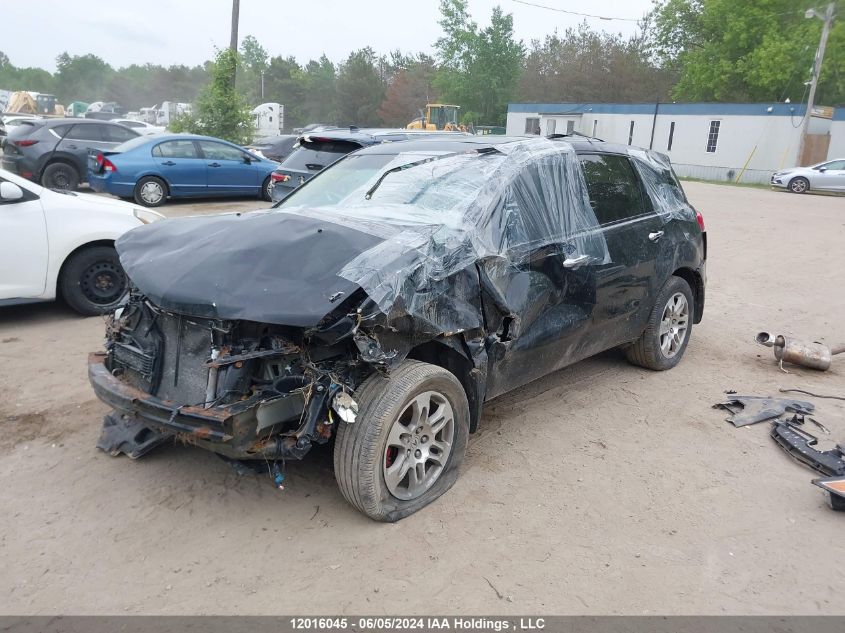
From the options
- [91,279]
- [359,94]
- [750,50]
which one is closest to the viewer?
[91,279]

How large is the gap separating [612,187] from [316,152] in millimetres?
5836

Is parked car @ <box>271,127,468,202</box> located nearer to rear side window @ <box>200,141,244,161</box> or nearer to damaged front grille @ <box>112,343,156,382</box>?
rear side window @ <box>200,141,244,161</box>

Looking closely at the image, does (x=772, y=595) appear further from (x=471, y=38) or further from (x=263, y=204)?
(x=471, y=38)

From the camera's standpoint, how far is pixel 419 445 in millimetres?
3430

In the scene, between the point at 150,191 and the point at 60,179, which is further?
the point at 60,179

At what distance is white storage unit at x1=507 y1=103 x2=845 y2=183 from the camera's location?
113 ft

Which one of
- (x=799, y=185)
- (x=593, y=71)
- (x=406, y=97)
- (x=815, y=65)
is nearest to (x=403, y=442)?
(x=799, y=185)

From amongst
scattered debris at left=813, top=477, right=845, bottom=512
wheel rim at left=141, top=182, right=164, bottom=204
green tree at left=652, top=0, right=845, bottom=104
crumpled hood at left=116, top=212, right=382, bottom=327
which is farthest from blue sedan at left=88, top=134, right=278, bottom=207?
green tree at left=652, top=0, right=845, bottom=104

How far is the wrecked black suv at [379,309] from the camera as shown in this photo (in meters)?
3.04

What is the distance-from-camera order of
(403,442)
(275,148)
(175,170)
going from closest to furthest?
(403,442), (175,170), (275,148)

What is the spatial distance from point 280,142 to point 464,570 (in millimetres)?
20857

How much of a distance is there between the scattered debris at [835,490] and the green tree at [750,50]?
4326cm

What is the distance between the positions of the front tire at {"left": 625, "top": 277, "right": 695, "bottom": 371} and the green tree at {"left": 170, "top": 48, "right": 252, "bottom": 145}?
18394mm

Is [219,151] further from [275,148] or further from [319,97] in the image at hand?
[319,97]
